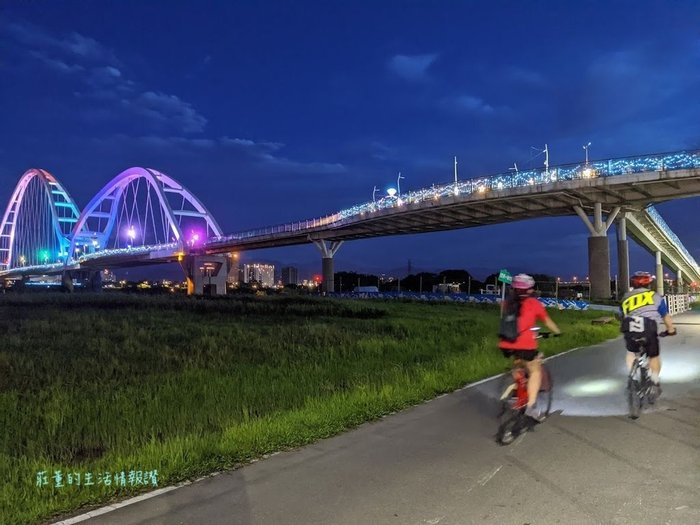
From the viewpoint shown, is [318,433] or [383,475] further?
[318,433]

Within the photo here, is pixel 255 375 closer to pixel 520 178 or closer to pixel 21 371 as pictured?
pixel 21 371

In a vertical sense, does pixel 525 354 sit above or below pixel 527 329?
below

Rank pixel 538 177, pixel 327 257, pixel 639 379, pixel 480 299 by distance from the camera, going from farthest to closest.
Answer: pixel 327 257, pixel 538 177, pixel 480 299, pixel 639 379

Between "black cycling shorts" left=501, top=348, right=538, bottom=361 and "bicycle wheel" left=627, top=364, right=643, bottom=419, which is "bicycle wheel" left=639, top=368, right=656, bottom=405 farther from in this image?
"black cycling shorts" left=501, top=348, right=538, bottom=361

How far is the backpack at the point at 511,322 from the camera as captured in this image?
672 cm

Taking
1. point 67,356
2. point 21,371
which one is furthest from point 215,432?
point 67,356

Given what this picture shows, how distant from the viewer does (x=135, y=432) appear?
6.94 metres

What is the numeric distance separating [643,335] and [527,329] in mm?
2357

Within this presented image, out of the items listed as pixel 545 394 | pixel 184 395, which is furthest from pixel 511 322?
pixel 184 395

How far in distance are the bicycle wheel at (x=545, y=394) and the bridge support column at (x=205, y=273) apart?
87383 millimetres

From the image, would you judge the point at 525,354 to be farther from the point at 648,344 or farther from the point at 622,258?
the point at 622,258

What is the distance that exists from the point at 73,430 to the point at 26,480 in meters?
2.00

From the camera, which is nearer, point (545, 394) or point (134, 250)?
point (545, 394)

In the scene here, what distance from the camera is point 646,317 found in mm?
7910
